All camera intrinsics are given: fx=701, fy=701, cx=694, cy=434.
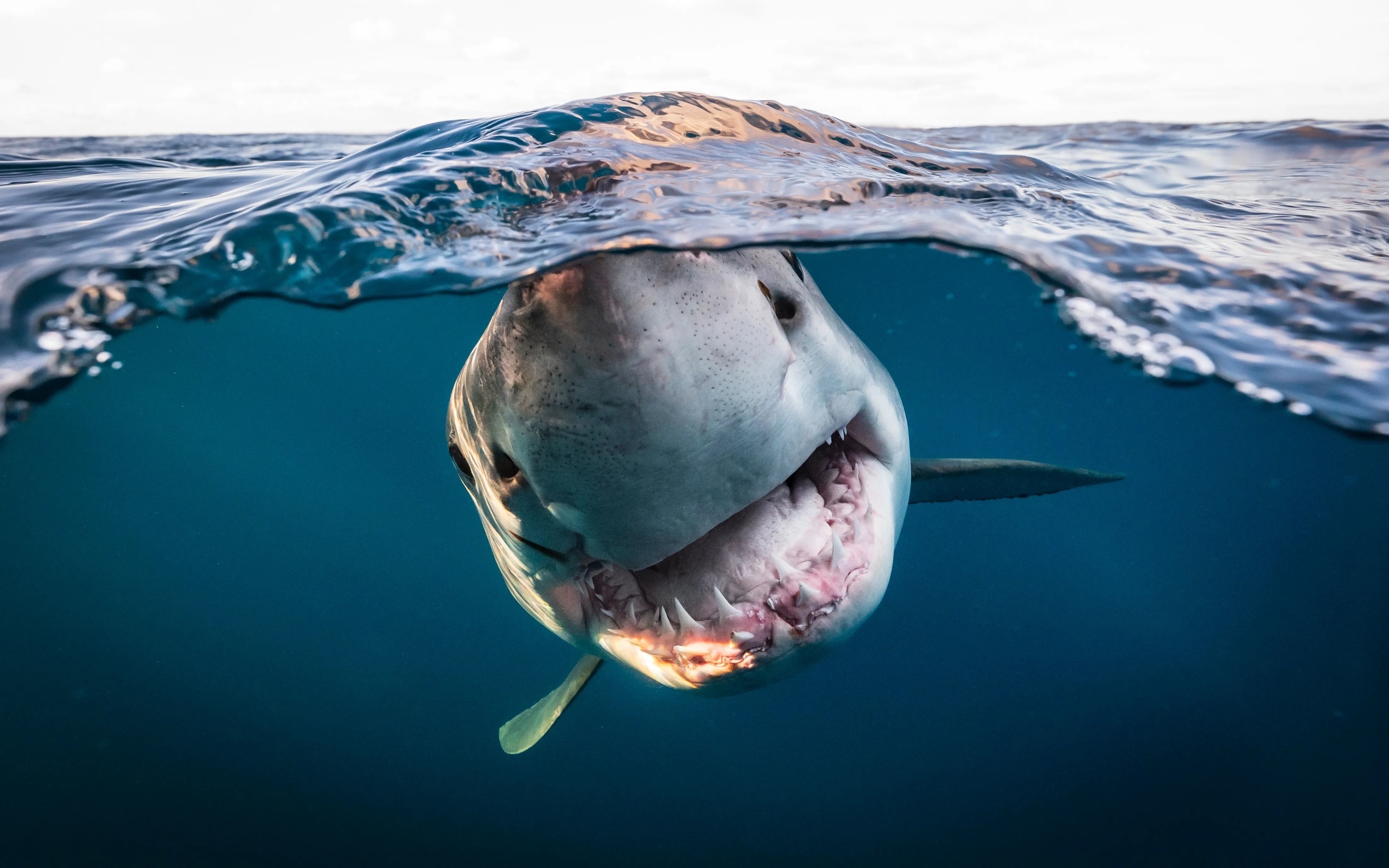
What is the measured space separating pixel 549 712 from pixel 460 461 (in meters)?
2.47

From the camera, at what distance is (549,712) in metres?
4.07

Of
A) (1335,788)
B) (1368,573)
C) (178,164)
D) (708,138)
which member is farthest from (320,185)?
(1368,573)

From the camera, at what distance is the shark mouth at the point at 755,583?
1739 mm

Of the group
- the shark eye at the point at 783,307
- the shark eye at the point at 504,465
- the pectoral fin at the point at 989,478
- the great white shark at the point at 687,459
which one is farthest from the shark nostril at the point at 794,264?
the pectoral fin at the point at 989,478

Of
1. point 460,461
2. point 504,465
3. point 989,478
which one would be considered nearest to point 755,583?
point 504,465

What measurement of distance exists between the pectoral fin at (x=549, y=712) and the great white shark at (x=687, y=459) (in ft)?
5.58

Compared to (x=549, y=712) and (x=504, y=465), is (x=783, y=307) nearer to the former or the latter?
(x=504, y=465)

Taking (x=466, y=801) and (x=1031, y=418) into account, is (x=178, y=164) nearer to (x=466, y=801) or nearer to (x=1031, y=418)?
(x=466, y=801)

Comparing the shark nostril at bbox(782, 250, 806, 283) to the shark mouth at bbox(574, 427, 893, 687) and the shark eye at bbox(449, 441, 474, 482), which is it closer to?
the shark mouth at bbox(574, 427, 893, 687)

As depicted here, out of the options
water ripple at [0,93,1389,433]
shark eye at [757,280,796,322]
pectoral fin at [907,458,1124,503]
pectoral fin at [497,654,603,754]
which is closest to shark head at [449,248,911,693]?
shark eye at [757,280,796,322]

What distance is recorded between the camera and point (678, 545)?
65.4 inches

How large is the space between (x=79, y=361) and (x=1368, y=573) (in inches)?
768

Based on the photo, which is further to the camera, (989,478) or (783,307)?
(989,478)

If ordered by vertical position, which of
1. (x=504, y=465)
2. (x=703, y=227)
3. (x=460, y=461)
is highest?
(x=703, y=227)
